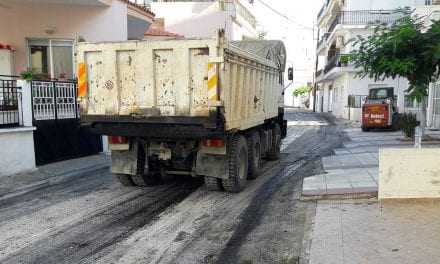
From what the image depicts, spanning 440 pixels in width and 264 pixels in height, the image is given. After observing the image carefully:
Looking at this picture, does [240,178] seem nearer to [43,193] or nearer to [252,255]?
[252,255]

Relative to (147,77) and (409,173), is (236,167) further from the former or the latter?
(409,173)

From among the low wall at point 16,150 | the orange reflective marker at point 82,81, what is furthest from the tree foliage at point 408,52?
the low wall at point 16,150

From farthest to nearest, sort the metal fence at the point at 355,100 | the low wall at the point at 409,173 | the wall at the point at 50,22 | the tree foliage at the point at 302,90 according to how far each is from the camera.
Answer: the tree foliage at the point at 302,90 → the metal fence at the point at 355,100 → the wall at the point at 50,22 → the low wall at the point at 409,173

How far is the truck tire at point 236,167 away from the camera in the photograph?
7746 mm

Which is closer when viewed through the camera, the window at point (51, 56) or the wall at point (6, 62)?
the wall at point (6, 62)

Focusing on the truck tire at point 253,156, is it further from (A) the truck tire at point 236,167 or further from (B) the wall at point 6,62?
(B) the wall at point 6,62

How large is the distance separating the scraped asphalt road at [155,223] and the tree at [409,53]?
10.8 feet

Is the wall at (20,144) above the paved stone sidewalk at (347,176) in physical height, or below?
above

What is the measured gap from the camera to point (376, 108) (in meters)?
20.6

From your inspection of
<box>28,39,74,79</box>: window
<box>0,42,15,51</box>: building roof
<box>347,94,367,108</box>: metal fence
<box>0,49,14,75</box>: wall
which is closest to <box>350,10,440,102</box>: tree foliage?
<box>28,39,74,79</box>: window

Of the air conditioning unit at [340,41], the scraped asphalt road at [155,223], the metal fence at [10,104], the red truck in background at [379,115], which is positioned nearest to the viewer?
the scraped asphalt road at [155,223]

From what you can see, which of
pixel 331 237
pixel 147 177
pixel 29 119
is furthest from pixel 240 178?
pixel 29 119

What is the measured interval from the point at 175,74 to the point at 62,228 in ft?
9.70

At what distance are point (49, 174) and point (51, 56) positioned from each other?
607cm
